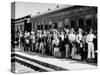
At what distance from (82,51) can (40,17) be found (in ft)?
6.95

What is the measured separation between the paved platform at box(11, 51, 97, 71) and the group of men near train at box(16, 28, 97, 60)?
0.18 metres

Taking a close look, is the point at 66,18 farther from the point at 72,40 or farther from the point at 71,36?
the point at 72,40

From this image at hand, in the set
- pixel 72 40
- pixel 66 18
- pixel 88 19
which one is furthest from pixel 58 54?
pixel 88 19

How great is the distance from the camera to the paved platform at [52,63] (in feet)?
32.1

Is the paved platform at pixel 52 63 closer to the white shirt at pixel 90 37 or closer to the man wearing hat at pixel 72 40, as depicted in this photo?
the man wearing hat at pixel 72 40

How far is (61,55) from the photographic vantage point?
1027 cm

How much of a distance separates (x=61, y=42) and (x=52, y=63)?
0.88 meters

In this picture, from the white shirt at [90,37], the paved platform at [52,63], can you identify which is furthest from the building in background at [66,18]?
the paved platform at [52,63]

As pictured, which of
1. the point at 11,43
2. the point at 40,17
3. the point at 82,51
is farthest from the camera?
the point at 82,51

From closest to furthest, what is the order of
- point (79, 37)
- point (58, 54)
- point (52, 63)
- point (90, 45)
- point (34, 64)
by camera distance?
point (34, 64) → point (52, 63) → point (58, 54) → point (79, 37) → point (90, 45)

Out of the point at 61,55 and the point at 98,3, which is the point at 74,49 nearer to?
the point at 61,55

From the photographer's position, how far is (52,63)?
10.0 meters

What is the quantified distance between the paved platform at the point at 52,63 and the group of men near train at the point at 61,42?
7.2 inches

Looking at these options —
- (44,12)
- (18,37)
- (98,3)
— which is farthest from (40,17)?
(98,3)
